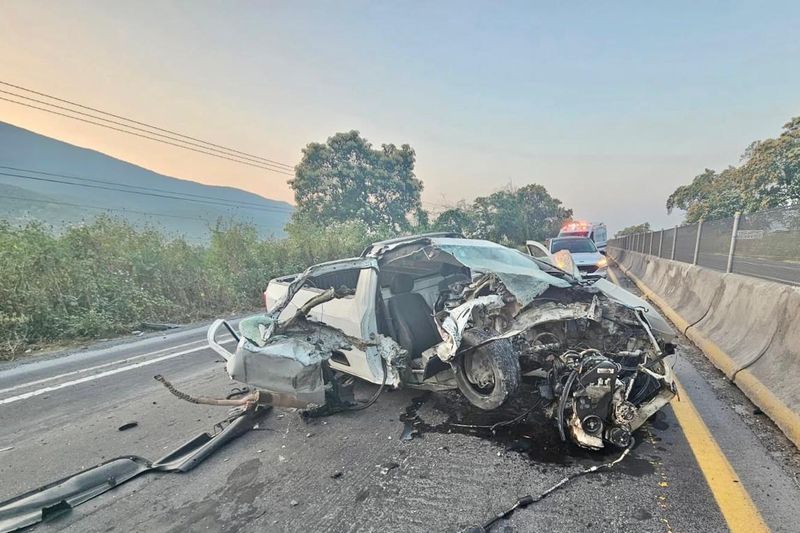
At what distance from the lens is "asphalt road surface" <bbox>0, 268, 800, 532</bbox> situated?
6.63ft

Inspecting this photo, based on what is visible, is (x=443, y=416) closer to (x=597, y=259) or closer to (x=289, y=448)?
(x=289, y=448)

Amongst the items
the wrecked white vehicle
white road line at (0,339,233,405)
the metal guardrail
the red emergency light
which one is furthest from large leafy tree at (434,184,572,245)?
the wrecked white vehicle

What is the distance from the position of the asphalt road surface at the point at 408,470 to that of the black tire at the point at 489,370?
0.24 meters

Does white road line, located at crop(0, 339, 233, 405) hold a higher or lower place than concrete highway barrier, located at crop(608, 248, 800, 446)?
lower

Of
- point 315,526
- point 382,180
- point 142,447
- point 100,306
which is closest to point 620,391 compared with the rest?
point 315,526

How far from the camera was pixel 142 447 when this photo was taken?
3.07 m

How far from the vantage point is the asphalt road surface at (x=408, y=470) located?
2020 mm

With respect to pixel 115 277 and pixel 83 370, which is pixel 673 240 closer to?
pixel 83 370

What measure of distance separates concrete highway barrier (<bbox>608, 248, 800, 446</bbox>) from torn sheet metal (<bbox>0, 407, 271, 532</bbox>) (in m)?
4.23

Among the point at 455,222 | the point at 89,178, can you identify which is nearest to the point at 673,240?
the point at 455,222

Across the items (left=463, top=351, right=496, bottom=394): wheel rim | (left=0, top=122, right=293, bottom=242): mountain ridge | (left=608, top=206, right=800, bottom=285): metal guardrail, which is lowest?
(left=463, top=351, right=496, bottom=394): wheel rim

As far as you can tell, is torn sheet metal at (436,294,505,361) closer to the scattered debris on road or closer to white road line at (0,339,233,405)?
the scattered debris on road

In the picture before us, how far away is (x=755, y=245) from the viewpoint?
16.7 feet

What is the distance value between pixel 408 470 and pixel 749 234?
604 centimetres
